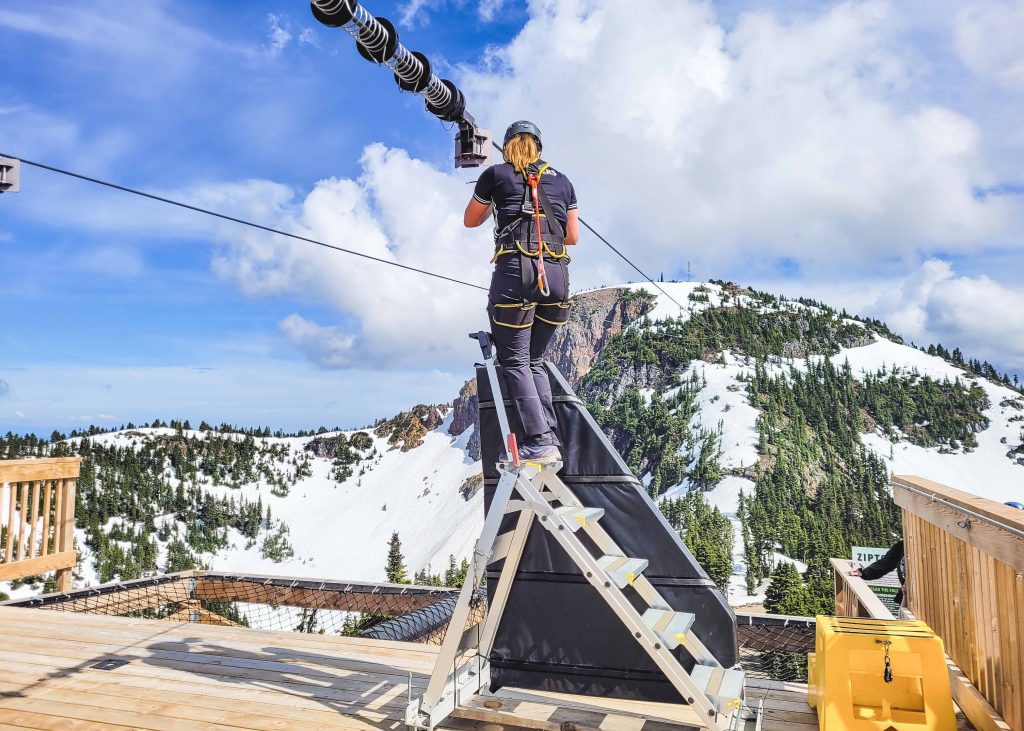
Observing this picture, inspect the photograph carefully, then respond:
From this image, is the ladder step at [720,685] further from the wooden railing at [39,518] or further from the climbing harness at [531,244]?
the wooden railing at [39,518]

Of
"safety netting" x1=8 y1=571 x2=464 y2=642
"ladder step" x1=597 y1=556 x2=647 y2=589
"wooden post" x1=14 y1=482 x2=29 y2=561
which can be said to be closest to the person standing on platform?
"ladder step" x1=597 y1=556 x2=647 y2=589

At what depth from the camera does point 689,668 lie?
376cm

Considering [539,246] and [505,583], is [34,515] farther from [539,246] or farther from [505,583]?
[539,246]

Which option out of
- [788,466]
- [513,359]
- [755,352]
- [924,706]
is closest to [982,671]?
[924,706]

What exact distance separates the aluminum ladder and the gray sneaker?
0.18 feet

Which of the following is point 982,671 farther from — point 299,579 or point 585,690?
point 299,579

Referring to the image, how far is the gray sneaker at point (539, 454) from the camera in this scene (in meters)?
3.74

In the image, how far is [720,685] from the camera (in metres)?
3.37

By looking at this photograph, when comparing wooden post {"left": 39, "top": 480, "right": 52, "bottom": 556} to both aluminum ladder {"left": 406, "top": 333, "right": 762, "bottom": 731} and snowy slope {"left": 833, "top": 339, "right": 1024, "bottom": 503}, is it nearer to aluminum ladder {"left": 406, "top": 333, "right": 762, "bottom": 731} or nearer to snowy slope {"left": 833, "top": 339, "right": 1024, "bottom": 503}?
aluminum ladder {"left": 406, "top": 333, "right": 762, "bottom": 731}

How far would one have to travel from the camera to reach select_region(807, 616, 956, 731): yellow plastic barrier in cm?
322

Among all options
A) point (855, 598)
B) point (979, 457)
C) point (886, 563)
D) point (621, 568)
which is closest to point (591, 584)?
point (621, 568)

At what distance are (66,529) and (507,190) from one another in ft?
23.0

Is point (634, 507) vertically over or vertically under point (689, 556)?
over

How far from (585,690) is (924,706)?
1.73 metres
